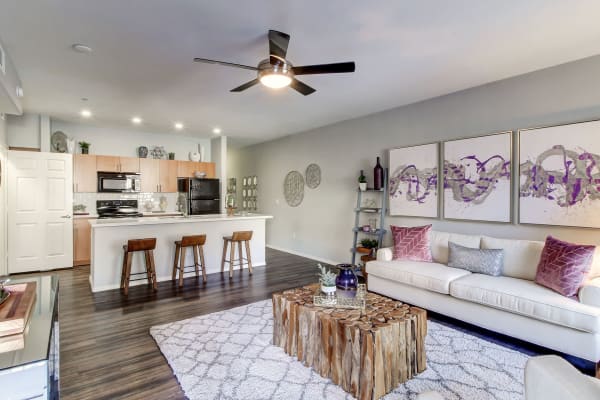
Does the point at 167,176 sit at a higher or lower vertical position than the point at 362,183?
higher

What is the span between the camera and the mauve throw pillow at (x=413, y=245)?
398 centimetres

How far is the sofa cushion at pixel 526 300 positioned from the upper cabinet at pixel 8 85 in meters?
Answer: 4.68

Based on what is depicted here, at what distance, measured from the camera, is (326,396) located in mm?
2123

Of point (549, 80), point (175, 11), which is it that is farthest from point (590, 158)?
point (175, 11)

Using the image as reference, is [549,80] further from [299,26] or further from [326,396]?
[326,396]

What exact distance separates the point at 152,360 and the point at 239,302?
1.43m

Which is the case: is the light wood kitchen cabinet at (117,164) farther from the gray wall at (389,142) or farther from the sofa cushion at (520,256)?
the sofa cushion at (520,256)

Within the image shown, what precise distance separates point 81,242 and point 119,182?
4.43ft

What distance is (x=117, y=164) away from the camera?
21.2 ft

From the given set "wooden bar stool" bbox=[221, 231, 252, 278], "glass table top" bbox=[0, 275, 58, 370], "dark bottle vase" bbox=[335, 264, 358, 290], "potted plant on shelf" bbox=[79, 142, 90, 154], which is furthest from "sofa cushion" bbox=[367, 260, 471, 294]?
"potted plant on shelf" bbox=[79, 142, 90, 154]

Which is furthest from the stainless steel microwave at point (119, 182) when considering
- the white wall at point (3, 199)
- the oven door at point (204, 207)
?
the white wall at point (3, 199)

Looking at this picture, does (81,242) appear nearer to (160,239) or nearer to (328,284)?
(160,239)

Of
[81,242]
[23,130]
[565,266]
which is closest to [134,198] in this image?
[81,242]

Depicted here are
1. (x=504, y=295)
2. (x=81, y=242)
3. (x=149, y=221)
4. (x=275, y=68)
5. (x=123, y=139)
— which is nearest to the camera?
(x=275, y=68)
